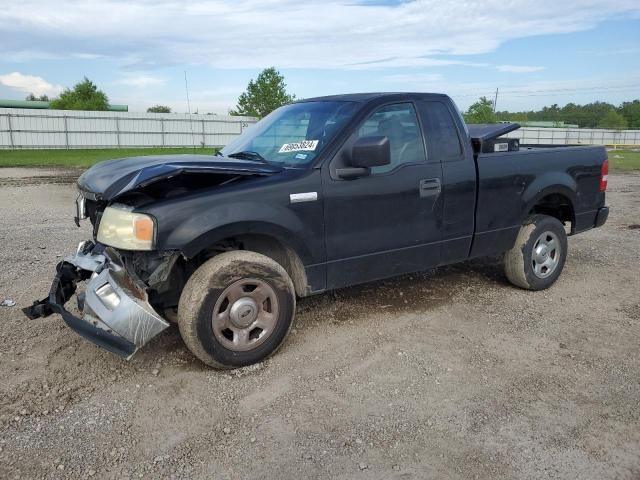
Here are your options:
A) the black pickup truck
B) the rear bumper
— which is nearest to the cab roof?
the black pickup truck

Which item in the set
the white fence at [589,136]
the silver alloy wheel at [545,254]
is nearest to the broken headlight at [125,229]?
the silver alloy wheel at [545,254]

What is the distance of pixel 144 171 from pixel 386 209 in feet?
6.10

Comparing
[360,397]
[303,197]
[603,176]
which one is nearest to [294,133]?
[303,197]

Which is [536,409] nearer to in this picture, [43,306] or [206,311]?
[206,311]

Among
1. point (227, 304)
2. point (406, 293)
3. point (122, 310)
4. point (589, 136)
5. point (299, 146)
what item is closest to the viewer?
point (122, 310)

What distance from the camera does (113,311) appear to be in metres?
3.42

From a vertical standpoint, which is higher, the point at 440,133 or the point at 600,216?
the point at 440,133

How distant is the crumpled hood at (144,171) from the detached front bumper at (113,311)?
1.70 ft

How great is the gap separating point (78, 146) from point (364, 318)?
38.4m

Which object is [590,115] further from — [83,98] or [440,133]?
[440,133]

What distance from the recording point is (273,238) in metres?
4.02

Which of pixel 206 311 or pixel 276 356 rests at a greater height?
pixel 206 311

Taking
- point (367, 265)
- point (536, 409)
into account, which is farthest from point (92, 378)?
point (536, 409)

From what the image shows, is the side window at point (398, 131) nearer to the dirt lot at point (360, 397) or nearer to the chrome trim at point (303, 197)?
the chrome trim at point (303, 197)
